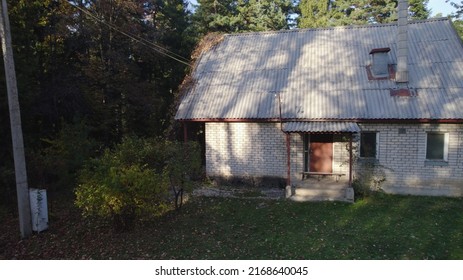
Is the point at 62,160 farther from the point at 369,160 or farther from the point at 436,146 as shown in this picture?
the point at 436,146

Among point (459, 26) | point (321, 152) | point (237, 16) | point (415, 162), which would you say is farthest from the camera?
point (459, 26)

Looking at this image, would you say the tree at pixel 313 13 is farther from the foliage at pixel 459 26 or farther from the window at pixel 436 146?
the window at pixel 436 146

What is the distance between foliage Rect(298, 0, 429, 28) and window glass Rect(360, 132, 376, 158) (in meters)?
20.1

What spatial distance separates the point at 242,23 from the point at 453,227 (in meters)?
23.2

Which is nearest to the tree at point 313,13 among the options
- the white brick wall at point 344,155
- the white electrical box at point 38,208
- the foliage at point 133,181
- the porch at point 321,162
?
the porch at point 321,162

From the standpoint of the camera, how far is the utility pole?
786 cm

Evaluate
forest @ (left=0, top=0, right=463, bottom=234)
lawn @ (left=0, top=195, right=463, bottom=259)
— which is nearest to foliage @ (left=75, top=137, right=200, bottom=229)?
forest @ (left=0, top=0, right=463, bottom=234)

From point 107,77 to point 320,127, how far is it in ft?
38.0

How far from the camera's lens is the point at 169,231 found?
8.73m

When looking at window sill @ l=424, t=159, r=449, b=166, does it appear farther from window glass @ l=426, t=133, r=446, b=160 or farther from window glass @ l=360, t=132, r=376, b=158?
window glass @ l=360, t=132, r=376, b=158

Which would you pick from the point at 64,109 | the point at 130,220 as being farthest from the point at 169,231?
the point at 64,109

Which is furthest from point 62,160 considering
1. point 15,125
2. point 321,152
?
point 321,152

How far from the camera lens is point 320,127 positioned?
38.1 ft

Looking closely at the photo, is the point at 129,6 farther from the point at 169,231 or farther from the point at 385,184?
the point at 385,184
